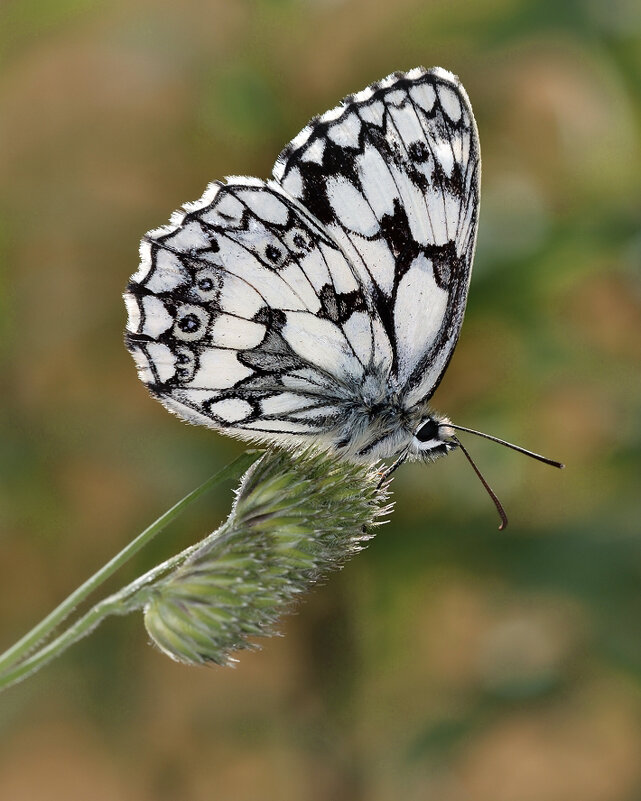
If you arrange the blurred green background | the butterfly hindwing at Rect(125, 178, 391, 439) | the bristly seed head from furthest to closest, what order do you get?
the blurred green background < the butterfly hindwing at Rect(125, 178, 391, 439) < the bristly seed head

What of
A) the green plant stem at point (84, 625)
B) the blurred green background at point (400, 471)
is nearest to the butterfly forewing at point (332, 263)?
the green plant stem at point (84, 625)

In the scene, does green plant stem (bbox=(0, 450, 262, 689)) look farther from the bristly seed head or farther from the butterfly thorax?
the butterfly thorax

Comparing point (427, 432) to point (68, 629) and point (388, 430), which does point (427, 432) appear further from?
point (68, 629)

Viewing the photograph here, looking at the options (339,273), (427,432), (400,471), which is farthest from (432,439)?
(400,471)

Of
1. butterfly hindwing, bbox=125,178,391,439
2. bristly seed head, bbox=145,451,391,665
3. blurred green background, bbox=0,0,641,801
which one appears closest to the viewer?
bristly seed head, bbox=145,451,391,665

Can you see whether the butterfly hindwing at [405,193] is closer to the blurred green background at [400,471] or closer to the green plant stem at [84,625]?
the green plant stem at [84,625]

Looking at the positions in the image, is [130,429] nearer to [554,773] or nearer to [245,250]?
[245,250]

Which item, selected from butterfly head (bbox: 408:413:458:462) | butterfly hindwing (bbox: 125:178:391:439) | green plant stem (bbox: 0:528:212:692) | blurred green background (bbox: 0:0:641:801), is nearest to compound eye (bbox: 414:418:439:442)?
butterfly head (bbox: 408:413:458:462)

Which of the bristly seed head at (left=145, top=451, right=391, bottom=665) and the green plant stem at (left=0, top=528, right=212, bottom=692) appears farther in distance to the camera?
the bristly seed head at (left=145, top=451, right=391, bottom=665)

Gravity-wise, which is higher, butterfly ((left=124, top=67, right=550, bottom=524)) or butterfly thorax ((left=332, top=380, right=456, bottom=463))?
butterfly ((left=124, top=67, right=550, bottom=524))
